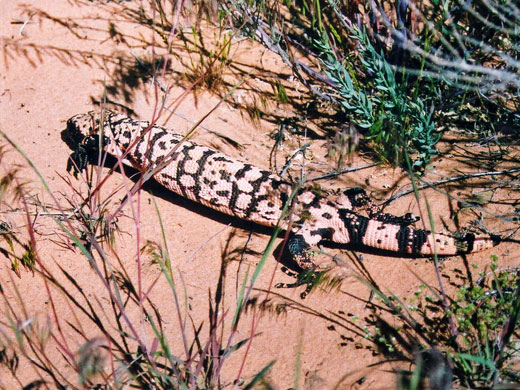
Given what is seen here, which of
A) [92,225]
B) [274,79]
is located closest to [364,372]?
[92,225]

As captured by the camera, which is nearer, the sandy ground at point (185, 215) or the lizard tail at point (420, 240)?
the sandy ground at point (185, 215)

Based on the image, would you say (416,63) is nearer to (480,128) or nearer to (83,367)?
(480,128)

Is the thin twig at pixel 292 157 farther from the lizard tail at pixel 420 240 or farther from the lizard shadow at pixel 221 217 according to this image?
the lizard tail at pixel 420 240

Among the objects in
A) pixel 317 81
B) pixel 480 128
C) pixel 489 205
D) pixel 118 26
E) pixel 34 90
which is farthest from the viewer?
pixel 118 26

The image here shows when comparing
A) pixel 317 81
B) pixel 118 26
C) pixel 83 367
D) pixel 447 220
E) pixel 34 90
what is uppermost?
pixel 118 26

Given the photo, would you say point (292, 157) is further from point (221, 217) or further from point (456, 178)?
point (456, 178)

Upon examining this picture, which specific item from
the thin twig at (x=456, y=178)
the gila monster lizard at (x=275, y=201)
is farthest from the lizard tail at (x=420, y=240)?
the thin twig at (x=456, y=178)
